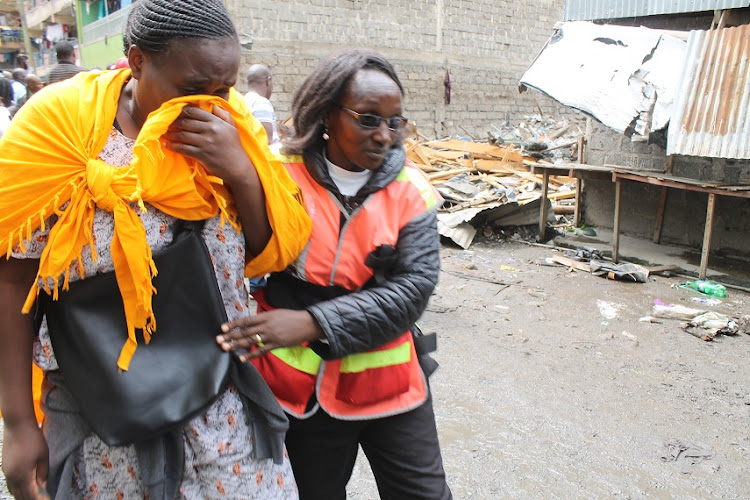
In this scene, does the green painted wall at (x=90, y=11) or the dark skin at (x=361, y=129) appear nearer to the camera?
the dark skin at (x=361, y=129)

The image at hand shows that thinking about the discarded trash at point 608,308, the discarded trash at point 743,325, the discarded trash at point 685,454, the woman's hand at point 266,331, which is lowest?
the discarded trash at point 608,308

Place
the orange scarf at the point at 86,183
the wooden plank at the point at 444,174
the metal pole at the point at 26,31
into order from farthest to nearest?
the metal pole at the point at 26,31 → the wooden plank at the point at 444,174 → the orange scarf at the point at 86,183

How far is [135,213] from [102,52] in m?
19.2

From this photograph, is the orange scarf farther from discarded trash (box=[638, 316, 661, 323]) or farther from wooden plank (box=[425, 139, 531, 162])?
wooden plank (box=[425, 139, 531, 162])

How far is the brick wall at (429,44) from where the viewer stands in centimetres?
1453

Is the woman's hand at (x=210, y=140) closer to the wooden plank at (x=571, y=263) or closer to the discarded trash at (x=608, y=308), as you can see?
the discarded trash at (x=608, y=308)

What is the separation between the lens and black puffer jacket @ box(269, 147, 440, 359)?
1429 mm

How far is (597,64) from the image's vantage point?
743cm

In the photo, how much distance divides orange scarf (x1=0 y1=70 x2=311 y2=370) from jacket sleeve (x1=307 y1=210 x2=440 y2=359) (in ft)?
1.36

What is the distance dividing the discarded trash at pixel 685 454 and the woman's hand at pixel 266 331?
9.11 ft

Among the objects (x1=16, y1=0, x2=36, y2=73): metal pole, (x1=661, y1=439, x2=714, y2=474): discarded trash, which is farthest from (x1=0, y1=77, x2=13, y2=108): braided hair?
(x1=16, y1=0, x2=36, y2=73): metal pole

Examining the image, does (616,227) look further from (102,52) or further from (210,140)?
(102,52)

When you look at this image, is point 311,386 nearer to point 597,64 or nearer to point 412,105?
point 597,64

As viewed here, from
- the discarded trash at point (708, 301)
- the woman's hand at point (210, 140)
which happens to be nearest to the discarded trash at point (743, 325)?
the discarded trash at point (708, 301)
